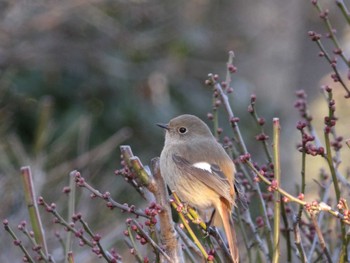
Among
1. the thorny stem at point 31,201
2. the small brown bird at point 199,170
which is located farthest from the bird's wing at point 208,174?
the thorny stem at point 31,201

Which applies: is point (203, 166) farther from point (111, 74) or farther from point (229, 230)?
point (111, 74)

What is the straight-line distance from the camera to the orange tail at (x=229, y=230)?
334 centimetres

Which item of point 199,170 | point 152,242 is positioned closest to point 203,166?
point 199,170

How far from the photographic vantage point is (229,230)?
3.58 metres

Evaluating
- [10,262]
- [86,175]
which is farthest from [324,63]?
[10,262]

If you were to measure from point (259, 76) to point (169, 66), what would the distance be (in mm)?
3153

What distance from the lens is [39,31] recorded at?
9.68 metres

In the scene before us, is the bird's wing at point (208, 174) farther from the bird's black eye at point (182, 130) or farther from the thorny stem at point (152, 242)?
the thorny stem at point (152, 242)

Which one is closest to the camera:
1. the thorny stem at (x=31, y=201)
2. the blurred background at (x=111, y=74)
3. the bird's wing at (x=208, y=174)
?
the thorny stem at (x=31, y=201)

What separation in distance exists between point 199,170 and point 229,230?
24.3 inches

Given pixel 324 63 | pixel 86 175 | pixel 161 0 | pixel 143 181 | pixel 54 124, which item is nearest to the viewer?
pixel 143 181

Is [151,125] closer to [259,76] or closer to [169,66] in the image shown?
[169,66]

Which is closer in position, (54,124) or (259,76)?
(54,124)

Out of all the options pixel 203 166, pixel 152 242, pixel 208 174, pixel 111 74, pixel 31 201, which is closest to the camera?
pixel 152 242
